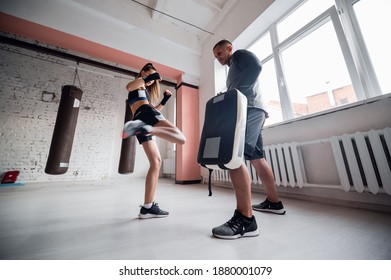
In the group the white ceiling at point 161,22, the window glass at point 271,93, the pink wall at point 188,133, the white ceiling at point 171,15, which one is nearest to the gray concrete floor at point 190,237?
the window glass at point 271,93

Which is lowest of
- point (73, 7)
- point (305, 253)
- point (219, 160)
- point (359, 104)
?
point (305, 253)

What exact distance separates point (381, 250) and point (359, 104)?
1405mm

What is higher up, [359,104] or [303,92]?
[303,92]

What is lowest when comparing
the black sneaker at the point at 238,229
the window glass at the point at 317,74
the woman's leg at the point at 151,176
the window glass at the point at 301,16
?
the black sneaker at the point at 238,229

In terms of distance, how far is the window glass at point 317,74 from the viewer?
1.80 m

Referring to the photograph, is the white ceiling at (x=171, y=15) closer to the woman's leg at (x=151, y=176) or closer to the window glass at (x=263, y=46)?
the window glass at (x=263, y=46)

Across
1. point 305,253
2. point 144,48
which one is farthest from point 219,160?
point 144,48

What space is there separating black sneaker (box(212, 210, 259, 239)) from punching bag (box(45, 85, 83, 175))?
2.62 meters

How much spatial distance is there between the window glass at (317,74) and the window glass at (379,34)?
22 centimetres

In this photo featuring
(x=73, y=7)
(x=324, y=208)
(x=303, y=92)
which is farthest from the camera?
(x=73, y=7)

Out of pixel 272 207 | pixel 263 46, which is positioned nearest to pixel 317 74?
pixel 263 46
